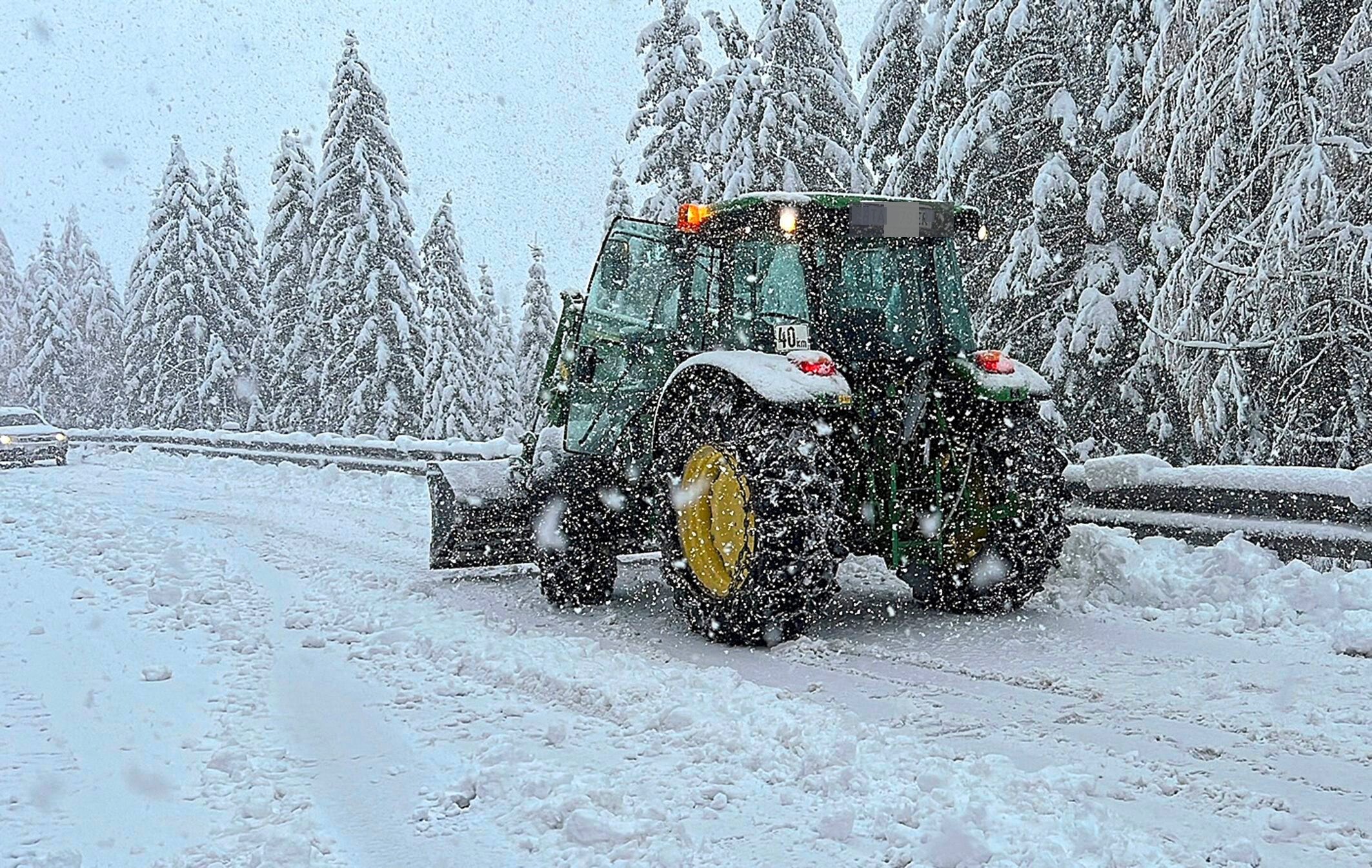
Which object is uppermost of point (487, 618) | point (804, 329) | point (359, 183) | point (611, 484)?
point (359, 183)

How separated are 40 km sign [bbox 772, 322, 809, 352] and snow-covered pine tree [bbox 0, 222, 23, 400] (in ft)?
209

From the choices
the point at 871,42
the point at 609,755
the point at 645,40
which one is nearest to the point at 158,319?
the point at 645,40

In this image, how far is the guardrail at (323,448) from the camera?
53.4 ft

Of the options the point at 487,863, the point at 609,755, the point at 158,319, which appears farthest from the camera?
the point at 158,319

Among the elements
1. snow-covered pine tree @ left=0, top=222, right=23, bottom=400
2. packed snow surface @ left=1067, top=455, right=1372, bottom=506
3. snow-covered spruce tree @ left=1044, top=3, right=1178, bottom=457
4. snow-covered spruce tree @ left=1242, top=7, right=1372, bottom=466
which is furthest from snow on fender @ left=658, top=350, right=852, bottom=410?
snow-covered pine tree @ left=0, top=222, right=23, bottom=400

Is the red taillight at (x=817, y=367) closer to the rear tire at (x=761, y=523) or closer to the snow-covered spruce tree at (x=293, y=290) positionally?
the rear tire at (x=761, y=523)

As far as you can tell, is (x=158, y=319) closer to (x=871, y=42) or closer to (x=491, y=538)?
(x=871, y=42)

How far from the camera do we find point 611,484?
305 inches

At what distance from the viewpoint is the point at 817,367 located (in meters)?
6.26

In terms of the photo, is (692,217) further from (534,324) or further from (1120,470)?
(534,324)

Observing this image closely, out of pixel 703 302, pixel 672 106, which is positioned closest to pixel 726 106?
pixel 672 106

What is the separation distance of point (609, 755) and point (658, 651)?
191 cm

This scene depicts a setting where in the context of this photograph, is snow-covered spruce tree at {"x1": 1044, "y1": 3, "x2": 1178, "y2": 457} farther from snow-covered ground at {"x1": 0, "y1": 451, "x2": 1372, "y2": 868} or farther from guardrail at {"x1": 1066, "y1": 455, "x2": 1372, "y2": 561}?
snow-covered ground at {"x1": 0, "y1": 451, "x2": 1372, "y2": 868}

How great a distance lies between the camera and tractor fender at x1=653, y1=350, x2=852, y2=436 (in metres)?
6.05
